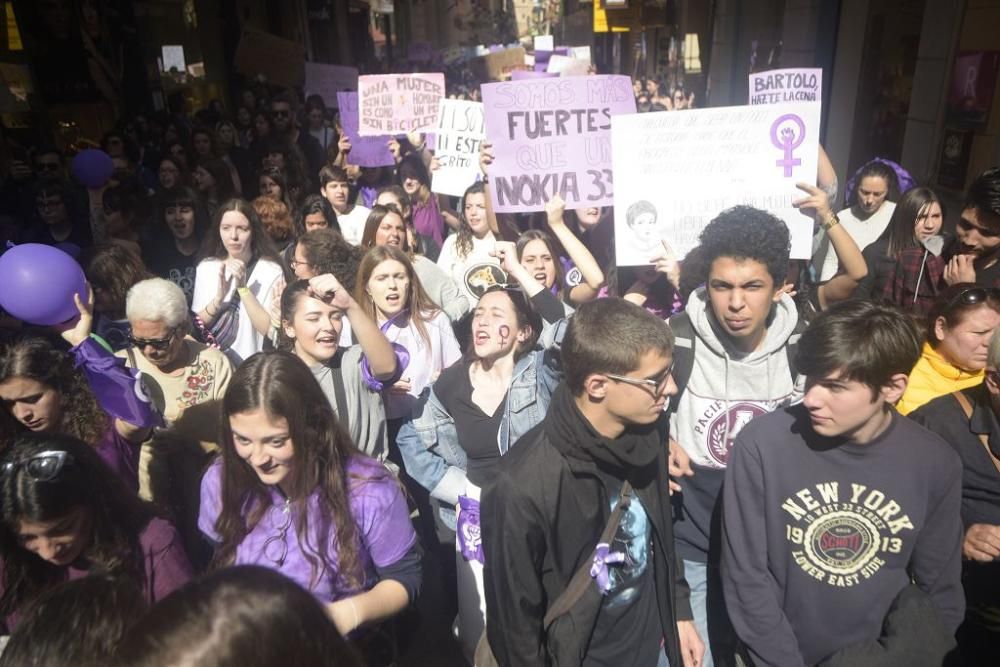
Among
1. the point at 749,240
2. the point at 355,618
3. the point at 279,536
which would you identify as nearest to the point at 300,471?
the point at 279,536

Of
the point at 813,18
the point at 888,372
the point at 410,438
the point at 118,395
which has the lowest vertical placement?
the point at 410,438

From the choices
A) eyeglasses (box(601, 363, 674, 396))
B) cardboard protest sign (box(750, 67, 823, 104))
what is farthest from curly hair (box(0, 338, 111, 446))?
cardboard protest sign (box(750, 67, 823, 104))

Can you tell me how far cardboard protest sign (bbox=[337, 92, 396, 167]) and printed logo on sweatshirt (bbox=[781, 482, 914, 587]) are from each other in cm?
632

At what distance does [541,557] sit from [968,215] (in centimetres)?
284

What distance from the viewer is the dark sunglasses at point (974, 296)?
259 cm

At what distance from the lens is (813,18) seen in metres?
10.1

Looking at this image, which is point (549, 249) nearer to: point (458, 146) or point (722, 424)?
point (722, 424)

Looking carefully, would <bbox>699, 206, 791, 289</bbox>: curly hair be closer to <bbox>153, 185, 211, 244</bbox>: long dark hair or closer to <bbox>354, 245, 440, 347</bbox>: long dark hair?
<bbox>354, 245, 440, 347</bbox>: long dark hair

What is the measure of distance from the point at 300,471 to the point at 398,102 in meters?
5.59

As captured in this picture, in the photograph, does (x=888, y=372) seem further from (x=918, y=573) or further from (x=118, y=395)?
(x=118, y=395)

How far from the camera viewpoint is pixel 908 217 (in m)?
4.43

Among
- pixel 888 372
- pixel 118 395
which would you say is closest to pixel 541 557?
pixel 888 372

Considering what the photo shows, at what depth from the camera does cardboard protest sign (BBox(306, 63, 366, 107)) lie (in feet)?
33.2

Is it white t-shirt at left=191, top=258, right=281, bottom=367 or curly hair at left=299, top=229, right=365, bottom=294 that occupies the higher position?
curly hair at left=299, top=229, right=365, bottom=294
